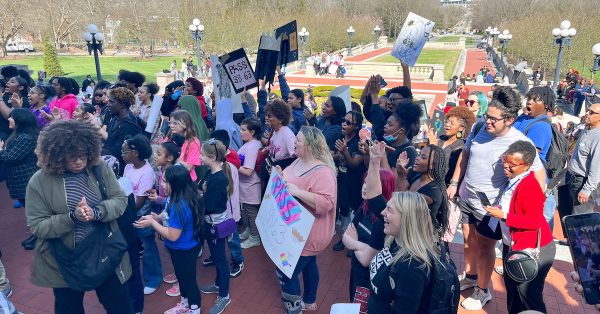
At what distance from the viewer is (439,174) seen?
11.3 ft

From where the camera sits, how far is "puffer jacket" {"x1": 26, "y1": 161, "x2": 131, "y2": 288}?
2910mm

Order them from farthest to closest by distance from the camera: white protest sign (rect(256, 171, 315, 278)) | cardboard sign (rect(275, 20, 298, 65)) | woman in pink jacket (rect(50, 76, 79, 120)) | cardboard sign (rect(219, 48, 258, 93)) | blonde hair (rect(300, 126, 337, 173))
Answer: cardboard sign (rect(275, 20, 298, 65)) → woman in pink jacket (rect(50, 76, 79, 120)) → cardboard sign (rect(219, 48, 258, 93)) → blonde hair (rect(300, 126, 337, 173)) → white protest sign (rect(256, 171, 315, 278))

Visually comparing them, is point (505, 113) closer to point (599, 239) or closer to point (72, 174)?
point (599, 239)

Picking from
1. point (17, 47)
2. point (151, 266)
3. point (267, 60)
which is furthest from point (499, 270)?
point (17, 47)

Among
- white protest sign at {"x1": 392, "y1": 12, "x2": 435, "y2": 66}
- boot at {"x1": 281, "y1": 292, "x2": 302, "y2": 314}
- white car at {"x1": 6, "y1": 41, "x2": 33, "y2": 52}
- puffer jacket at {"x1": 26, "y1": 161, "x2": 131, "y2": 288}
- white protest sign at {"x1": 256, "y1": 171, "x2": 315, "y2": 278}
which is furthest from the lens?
white car at {"x1": 6, "y1": 41, "x2": 33, "y2": 52}

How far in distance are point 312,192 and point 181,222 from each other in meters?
1.15

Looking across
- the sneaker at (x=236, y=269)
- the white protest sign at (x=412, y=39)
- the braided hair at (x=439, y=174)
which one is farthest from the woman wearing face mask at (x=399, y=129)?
the white protest sign at (x=412, y=39)

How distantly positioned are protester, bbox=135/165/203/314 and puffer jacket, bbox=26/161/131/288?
0.53 m

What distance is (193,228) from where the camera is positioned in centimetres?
371

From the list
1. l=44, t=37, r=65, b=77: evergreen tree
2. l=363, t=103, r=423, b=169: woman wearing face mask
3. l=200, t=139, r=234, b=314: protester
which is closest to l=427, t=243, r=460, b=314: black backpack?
l=363, t=103, r=423, b=169: woman wearing face mask

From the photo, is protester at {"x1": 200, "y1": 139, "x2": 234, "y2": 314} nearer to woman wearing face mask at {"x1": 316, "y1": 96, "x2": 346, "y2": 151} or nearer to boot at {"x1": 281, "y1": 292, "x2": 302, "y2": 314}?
boot at {"x1": 281, "y1": 292, "x2": 302, "y2": 314}

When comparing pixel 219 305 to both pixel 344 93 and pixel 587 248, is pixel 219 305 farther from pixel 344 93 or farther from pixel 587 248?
pixel 344 93

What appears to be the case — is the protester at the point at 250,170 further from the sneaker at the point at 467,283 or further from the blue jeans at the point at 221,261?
the sneaker at the point at 467,283

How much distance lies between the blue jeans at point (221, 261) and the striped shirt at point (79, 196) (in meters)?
1.27
